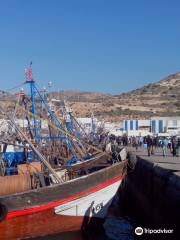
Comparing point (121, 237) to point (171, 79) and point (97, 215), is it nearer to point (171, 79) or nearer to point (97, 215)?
point (97, 215)

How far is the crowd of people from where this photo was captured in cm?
3484

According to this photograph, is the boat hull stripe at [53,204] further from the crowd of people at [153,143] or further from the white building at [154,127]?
the white building at [154,127]

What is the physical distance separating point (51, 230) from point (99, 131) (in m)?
36.6

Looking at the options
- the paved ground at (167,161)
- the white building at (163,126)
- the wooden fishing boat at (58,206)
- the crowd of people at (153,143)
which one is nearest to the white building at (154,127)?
the white building at (163,126)

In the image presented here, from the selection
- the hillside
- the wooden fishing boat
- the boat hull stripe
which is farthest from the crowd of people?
the hillside

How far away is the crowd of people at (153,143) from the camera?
34844mm

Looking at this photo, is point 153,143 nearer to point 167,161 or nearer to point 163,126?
point 167,161

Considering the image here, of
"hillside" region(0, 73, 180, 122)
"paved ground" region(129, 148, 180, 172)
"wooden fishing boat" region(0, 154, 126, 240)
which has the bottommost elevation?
"wooden fishing boat" region(0, 154, 126, 240)

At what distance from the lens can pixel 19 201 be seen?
18.2 meters

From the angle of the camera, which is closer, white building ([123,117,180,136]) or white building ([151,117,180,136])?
white building ([123,117,180,136])

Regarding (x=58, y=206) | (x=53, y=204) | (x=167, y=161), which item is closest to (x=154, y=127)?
(x=167, y=161)

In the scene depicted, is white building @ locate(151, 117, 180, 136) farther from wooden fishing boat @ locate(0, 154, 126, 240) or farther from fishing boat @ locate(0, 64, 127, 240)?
wooden fishing boat @ locate(0, 154, 126, 240)

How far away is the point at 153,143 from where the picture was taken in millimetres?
42312

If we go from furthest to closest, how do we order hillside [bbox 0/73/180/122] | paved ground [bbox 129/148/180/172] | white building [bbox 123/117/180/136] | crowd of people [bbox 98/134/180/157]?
1. hillside [bbox 0/73/180/122]
2. white building [bbox 123/117/180/136]
3. crowd of people [bbox 98/134/180/157]
4. paved ground [bbox 129/148/180/172]
